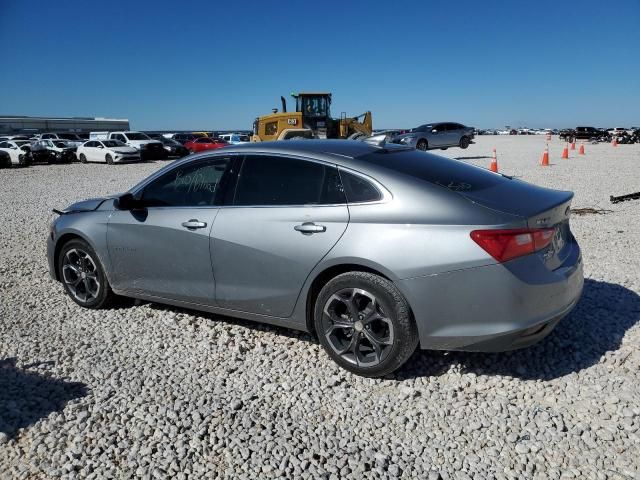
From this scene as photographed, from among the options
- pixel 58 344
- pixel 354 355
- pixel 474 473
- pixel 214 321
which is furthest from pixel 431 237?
pixel 58 344

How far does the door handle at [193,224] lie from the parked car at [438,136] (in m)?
24.1

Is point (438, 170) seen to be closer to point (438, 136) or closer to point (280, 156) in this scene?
point (280, 156)

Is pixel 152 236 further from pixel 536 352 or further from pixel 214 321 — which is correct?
→ pixel 536 352

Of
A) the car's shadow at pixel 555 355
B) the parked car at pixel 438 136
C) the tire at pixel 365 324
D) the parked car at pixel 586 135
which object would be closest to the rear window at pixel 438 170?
the tire at pixel 365 324

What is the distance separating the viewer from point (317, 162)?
3.50m

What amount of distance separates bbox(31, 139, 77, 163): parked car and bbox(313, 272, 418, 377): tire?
3010 centimetres

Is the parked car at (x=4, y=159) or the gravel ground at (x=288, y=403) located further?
the parked car at (x=4, y=159)

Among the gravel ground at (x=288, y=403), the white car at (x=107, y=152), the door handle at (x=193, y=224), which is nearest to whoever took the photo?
the gravel ground at (x=288, y=403)

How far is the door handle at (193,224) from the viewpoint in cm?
376

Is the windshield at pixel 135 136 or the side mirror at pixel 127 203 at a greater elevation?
the windshield at pixel 135 136

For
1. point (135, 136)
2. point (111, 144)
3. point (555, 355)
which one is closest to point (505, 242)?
point (555, 355)

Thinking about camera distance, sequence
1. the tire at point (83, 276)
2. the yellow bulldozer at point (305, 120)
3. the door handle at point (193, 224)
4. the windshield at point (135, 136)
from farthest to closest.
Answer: the windshield at point (135, 136) < the yellow bulldozer at point (305, 120) < the tire at point (83, 276) < the door handle at point (193, 224)

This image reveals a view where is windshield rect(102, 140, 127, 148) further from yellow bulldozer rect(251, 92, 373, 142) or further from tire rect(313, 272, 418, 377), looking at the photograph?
tire rect(313, 272, 418, 377)

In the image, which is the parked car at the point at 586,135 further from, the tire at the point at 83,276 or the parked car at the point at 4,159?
the tire at the point at 83,276
